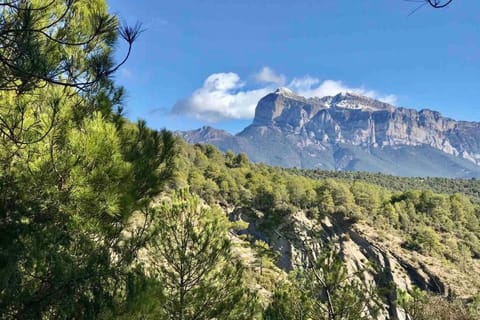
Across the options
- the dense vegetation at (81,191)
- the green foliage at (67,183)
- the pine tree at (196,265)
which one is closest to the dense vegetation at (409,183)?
the pine tree at (196,265)

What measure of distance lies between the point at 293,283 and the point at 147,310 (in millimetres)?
4121

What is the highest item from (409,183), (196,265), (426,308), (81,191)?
(81,191)

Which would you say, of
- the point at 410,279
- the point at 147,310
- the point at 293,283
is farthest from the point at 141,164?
the point at 410,279

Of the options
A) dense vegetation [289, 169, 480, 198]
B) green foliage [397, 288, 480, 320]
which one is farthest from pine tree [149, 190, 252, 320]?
dense vegetation [289, 169, 480, 198]

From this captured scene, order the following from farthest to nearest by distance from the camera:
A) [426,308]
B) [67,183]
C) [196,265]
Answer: [426,308]
[196,265]
[67,183]

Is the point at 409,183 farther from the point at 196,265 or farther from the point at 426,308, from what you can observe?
the point at 196,265

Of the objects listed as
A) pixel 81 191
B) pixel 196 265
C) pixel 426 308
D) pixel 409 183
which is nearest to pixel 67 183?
pixel 81 191

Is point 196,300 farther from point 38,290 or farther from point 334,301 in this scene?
point 38,290

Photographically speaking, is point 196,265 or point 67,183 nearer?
point 67,183

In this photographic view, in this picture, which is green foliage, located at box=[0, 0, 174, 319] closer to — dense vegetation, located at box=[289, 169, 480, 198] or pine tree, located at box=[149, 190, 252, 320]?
pine tree, located at box=[149, 190, 252, 320]

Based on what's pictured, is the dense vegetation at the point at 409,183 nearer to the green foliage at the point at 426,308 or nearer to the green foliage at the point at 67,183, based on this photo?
the green foliage at the point at 426,308

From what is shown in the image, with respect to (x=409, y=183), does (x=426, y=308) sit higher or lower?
lower

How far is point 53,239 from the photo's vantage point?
11.6 feet

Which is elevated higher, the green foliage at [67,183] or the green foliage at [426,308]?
the green foliage at [67,183]
